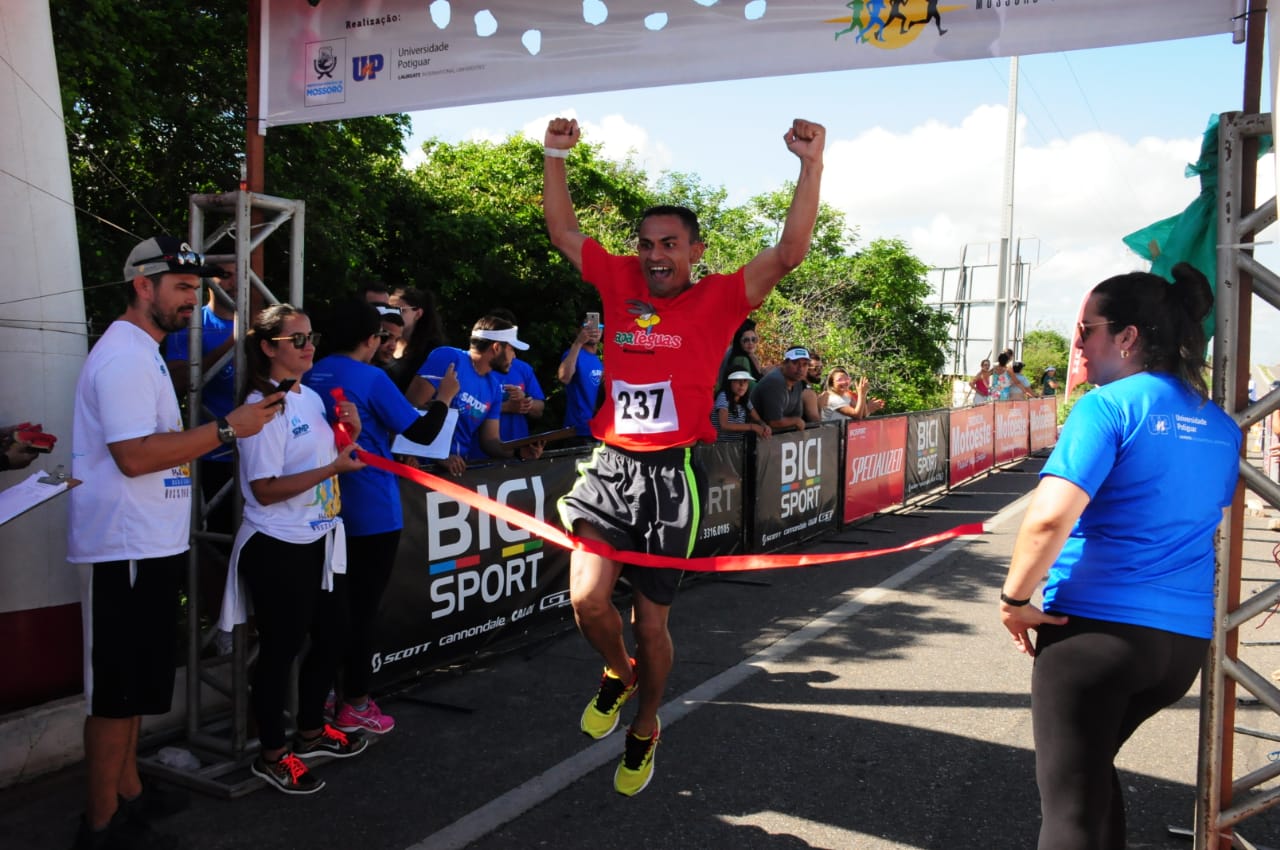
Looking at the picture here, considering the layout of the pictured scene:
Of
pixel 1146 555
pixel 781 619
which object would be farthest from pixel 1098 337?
pixel 781 619

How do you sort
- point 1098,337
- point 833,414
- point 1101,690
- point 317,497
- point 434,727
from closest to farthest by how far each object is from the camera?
point 1101,690 < point 1098,337 < point 317,497 < point 434,727 < point 833,414

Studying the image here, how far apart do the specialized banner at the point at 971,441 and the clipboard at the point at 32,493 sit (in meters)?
13.9

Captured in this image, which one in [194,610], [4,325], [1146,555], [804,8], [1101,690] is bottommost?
[194,610]

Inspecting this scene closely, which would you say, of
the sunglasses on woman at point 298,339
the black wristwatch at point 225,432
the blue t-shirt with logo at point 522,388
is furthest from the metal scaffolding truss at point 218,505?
the blue t-shirt with logo at point 522,388

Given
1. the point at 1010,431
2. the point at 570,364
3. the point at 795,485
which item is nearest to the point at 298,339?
the point at 570,364

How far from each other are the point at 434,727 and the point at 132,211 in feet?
33.1

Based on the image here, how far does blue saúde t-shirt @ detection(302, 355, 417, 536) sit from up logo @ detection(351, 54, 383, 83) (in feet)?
5.63

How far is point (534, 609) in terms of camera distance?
6465 mm

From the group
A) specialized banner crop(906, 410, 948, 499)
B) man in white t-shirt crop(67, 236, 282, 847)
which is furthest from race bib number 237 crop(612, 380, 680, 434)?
specialized banner crop(906, 410, 948, 499)

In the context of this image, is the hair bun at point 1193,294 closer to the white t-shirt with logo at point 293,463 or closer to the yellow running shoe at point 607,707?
the yellow running shoe at point 607,707

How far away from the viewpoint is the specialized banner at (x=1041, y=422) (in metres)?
22.3

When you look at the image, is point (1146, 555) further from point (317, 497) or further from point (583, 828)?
point (317, 497)

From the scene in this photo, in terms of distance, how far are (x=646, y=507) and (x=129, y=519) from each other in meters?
1.82

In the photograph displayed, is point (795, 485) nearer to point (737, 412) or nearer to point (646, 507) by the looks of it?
point (737, 412)
